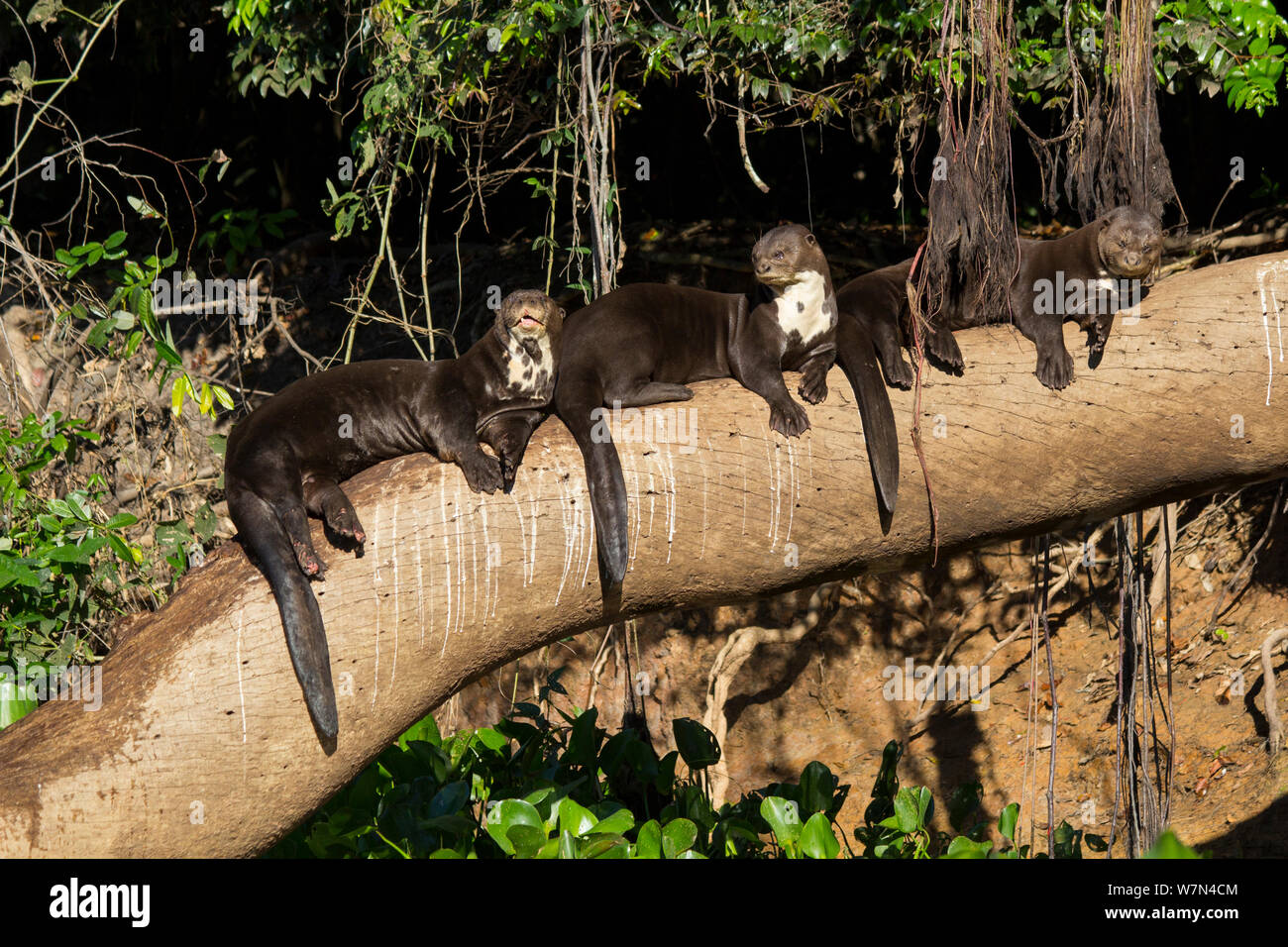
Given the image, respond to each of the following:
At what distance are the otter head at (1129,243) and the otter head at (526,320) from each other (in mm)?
1416

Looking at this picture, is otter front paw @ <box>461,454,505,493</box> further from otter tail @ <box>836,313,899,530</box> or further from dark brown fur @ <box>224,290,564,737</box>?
otter tail @ <box>836,313,899,530</box>

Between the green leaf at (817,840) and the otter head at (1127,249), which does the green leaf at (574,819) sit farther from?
the otter head at (1127,249)

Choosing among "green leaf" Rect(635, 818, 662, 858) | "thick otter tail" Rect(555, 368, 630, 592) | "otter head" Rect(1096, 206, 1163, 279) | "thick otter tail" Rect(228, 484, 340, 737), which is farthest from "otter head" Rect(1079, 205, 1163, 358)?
"thick otter tail" Rect(228, 484, 340, 737)

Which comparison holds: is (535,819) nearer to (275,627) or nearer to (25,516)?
(275,627)

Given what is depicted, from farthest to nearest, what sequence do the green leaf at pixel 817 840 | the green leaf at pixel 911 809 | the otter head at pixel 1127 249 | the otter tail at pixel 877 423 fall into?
the green leaf at pixel 911 809, the green leaf at pixel 817 840, the otter head at pixel 1127 249, the otter tail at pixel 877 423

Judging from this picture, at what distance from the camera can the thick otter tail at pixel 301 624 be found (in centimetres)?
255

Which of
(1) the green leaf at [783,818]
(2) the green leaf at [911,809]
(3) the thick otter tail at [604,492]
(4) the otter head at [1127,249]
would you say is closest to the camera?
(3) the thick otter tail at [604,492]

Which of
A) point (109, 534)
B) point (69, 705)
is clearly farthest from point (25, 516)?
point (69, 705)

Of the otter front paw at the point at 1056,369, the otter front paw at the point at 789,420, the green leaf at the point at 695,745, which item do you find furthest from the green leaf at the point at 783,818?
the otter front paw at the point at 1056,369

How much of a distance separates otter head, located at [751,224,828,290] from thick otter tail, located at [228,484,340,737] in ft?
4.62

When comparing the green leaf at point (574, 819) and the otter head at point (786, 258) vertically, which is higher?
the otter head at point (786, 258)

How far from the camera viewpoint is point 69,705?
262 cm

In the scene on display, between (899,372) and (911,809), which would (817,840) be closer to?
(911,809)

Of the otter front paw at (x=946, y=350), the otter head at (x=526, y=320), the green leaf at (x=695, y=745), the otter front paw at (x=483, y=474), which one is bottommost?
the green leaf at (x=695, y=745)
